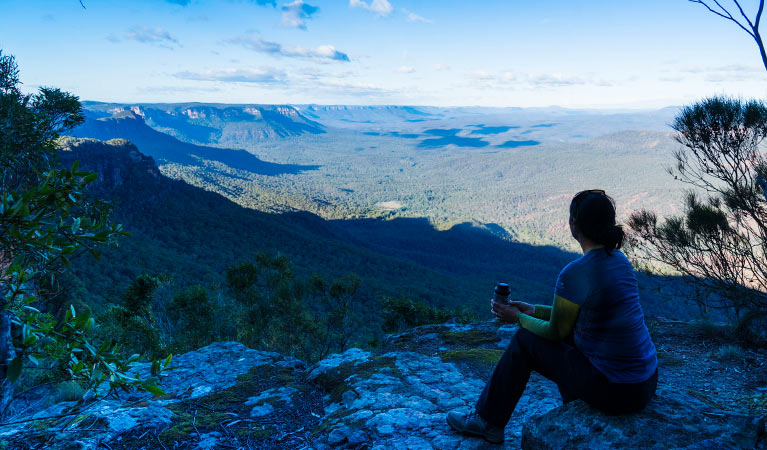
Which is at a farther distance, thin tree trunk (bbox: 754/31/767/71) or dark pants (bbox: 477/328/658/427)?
thin tree trunk (bbox: 754/31/767/71)

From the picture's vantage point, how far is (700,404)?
8.48 ft

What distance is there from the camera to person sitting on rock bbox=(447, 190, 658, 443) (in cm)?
235

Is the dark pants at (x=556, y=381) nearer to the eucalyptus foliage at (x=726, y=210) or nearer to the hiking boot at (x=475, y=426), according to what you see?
the hiking boot at (x=475, y=426)

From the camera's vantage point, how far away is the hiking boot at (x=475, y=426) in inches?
118

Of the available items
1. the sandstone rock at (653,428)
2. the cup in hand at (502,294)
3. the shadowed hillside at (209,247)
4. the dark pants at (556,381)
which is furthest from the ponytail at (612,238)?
the shadowed hillside at (209,247)

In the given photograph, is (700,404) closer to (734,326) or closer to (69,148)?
(734,326)

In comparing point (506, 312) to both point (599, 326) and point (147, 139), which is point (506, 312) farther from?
point (147, 139)

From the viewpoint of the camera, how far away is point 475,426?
3.11 m

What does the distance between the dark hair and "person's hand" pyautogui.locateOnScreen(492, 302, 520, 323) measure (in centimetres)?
79

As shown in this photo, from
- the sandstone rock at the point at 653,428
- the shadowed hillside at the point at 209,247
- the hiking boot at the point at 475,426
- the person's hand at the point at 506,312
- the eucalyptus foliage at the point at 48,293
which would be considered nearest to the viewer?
the eucalyptus foliage at the point at 48,293

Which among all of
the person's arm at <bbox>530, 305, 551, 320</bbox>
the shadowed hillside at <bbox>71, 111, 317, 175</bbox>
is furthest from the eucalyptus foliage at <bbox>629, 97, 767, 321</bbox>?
the shadowed hillside at <bbox>71, 111, 317, 175</bbox>

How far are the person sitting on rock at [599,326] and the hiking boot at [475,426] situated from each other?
721mm

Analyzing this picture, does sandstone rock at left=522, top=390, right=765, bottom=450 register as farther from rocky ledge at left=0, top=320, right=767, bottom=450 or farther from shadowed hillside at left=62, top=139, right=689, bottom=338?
shadowed hillside at left=62, top=139, right=689, bottom=338

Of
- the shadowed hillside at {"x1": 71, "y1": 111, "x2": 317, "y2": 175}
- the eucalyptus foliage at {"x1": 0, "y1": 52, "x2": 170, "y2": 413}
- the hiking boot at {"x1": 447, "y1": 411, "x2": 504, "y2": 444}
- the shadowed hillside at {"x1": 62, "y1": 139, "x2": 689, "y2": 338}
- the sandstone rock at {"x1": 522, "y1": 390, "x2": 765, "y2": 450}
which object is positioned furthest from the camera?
the shadowed hillside at {"x1": 71, "y1": 111, "x2": 317, "y2": 175}
